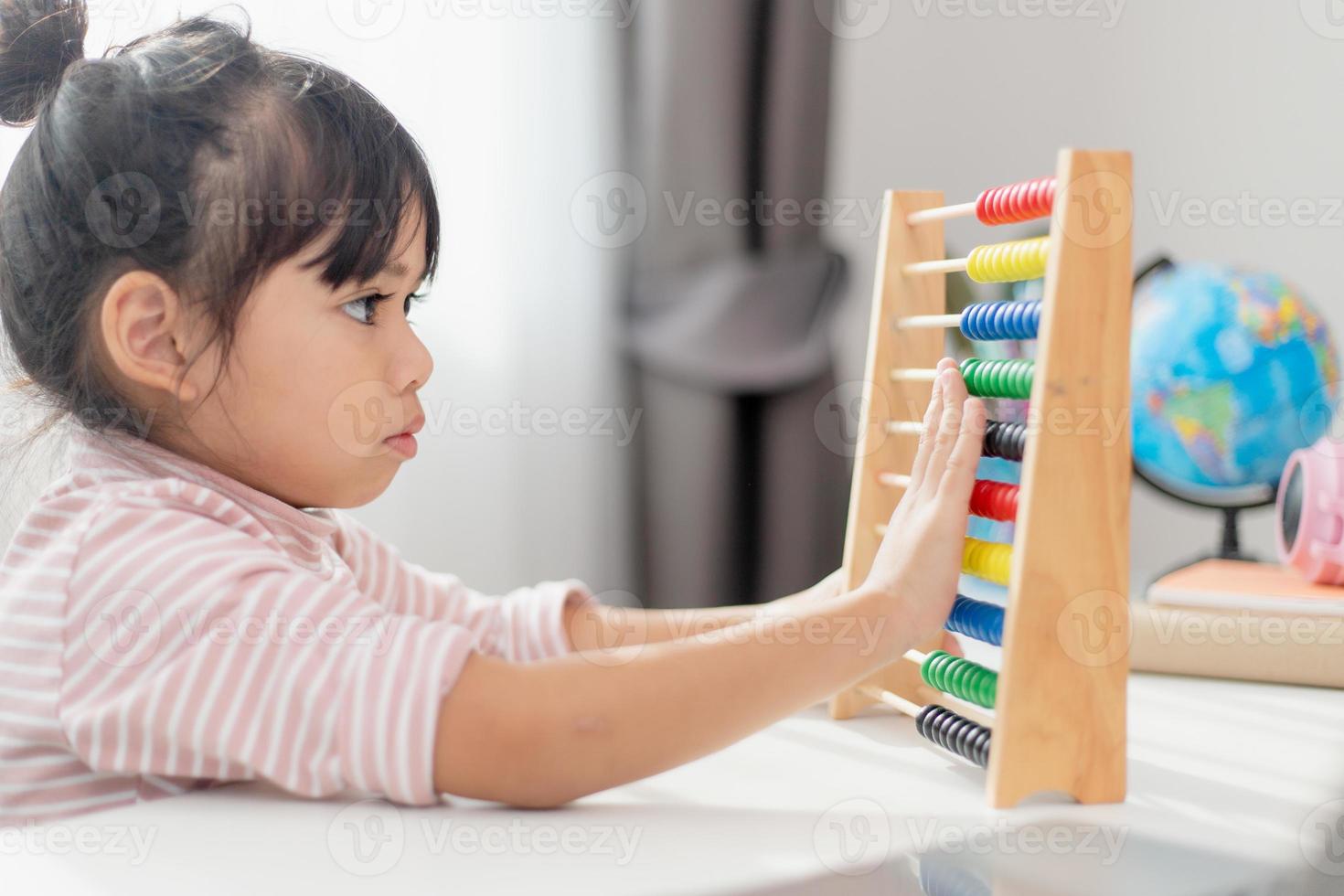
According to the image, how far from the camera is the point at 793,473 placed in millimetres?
1497

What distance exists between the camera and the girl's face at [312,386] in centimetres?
68

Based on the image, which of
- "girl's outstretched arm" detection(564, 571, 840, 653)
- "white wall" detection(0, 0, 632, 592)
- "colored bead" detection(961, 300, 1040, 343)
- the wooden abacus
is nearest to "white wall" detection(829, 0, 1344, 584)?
"white wall" detection(0, 0, 632, 592)

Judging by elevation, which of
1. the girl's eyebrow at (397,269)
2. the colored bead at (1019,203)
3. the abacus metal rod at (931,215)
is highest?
the abacus metal rod at (931,215)

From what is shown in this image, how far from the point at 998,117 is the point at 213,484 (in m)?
1.42

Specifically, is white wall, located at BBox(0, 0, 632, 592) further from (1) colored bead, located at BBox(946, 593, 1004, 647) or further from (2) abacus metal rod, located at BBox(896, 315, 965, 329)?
(1) colored bead, located at BBox(946, 593, 1004, 647)

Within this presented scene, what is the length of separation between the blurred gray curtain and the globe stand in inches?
16.6

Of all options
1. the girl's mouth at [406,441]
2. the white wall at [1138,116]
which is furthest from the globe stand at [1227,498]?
the girl's mouth at [406,441]

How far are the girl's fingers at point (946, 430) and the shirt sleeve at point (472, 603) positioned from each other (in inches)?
12.7

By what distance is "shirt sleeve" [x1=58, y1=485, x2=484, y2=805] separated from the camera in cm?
53

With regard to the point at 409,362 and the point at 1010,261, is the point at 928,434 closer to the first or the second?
the point at 1010,261

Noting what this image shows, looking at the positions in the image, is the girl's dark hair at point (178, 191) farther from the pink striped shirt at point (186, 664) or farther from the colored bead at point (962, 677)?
the colored bead at point (962, 677)

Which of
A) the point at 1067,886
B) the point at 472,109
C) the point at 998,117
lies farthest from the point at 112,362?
the point at 998,117

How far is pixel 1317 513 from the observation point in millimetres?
974

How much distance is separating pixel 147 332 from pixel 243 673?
0.24 meters
